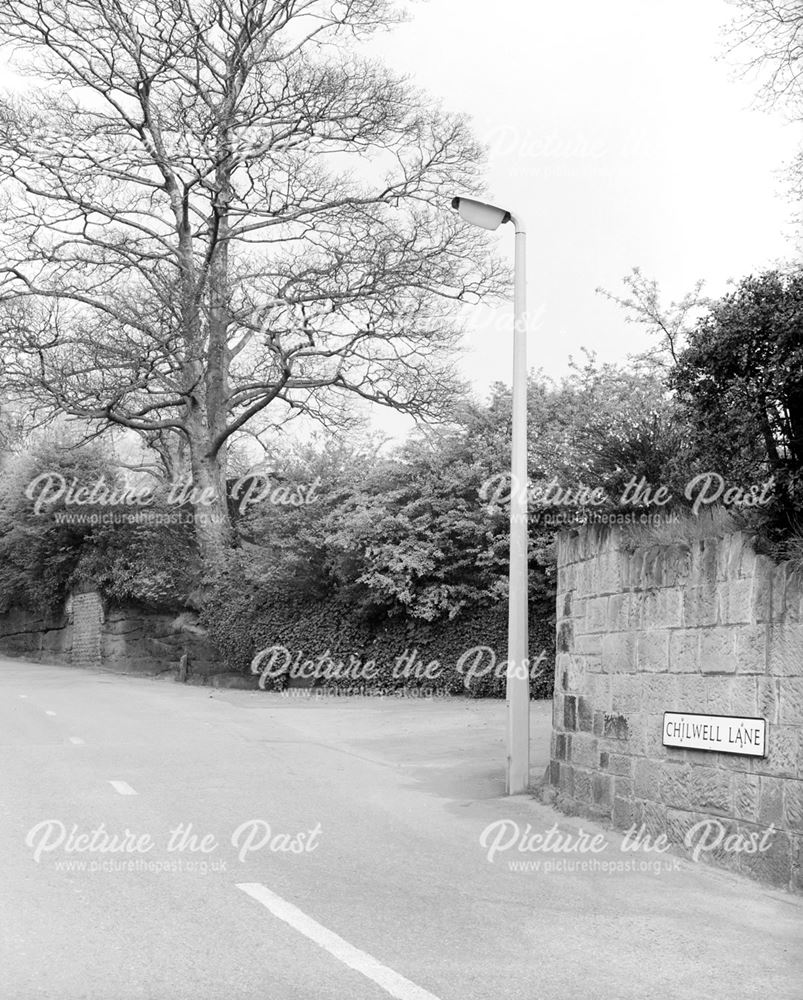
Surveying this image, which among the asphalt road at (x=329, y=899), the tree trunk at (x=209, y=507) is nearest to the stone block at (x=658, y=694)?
the asphalt road at (x=329, y=899)

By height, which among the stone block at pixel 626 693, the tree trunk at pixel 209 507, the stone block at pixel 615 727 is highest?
the tree trunk at pixel 209 507

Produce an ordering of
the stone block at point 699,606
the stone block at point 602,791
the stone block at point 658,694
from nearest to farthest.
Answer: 1. the stone block at point 699,606
2. the stone block at point 658,694
3. the stone block at point 602,791

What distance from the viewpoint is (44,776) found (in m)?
11.4

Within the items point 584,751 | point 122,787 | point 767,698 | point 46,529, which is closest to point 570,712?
point 584,751

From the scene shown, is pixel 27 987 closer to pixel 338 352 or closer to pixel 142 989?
pixel 142 989

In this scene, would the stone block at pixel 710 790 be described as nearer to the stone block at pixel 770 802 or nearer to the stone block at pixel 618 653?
the stone block at pixel 770 802

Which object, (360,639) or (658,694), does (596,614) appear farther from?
(360,639)

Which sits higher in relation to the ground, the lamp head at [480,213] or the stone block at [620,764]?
the lamp head at [480,213]

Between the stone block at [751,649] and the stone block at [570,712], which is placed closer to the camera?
the stone block at [751,649]

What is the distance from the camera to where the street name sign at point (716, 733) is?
764 centimetres

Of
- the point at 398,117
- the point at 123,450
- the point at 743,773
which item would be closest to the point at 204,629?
the point at 398,117

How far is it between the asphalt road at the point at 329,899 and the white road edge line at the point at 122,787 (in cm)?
2

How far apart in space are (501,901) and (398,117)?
2441 centimetres

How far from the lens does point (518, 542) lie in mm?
11422
